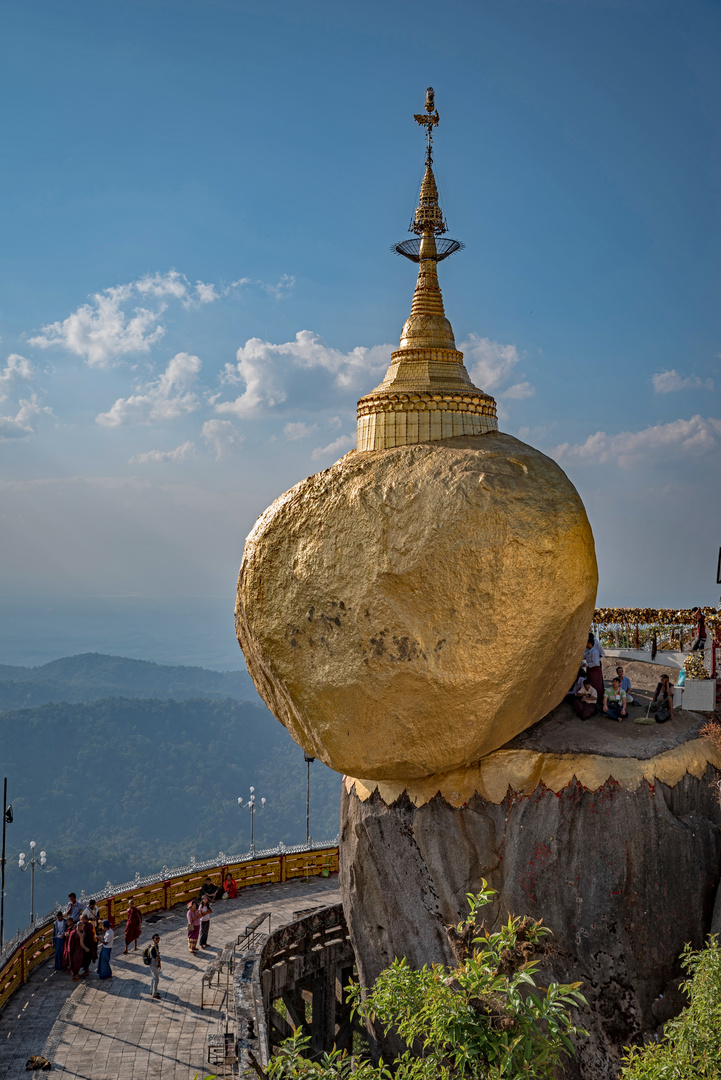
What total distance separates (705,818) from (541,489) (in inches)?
232

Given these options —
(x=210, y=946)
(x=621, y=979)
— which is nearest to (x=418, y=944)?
(x=621, y=979)

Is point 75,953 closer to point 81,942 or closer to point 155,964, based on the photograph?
point 81,942

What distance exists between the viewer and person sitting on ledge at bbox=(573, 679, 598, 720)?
14781mm

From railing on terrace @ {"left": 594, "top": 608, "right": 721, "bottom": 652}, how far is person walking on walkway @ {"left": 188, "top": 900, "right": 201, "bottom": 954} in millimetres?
11777

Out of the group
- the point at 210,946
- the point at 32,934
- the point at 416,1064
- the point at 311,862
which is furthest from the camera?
the point at 311,862

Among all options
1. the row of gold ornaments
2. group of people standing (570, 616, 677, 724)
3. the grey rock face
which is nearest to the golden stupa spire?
group of people standing (570, 616, 677, 724)

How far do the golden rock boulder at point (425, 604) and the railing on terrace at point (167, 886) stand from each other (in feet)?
26.1

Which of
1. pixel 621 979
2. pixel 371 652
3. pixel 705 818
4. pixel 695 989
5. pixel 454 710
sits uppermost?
pixel 371 652

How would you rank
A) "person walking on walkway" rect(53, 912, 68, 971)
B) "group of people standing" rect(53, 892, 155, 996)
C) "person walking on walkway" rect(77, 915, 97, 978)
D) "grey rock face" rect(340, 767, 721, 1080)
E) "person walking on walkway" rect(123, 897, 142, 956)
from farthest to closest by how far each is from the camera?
"person walking on walkway" rect(123, 897, 142, 956) → "person walking on walkway" rect(53, 912, 68, 971) → "person walking on walkway" rect(77, 915, 97, 978) → "group of people standing" rect(53, 892, 155, 996) → "grey rock face" rect(340, 767, 721, 1080)

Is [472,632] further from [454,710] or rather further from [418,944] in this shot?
[418,944]

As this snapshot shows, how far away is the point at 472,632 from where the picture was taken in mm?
12328

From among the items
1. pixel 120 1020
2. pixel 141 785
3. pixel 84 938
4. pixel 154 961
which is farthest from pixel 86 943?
pixel 141 785

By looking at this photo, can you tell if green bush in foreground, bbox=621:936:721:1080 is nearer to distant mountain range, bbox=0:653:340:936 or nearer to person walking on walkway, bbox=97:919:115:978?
person walking on walkway, bbox=97:919:115:978

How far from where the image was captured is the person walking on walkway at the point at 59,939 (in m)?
17.2
